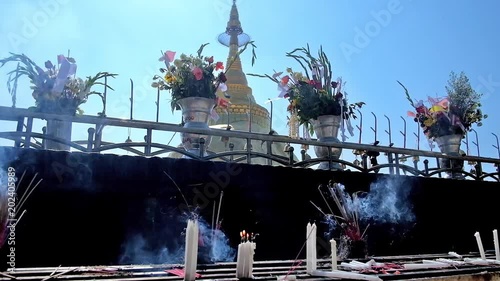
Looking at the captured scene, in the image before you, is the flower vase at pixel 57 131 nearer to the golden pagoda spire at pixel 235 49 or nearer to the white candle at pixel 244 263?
the white candle at pixel 244 263

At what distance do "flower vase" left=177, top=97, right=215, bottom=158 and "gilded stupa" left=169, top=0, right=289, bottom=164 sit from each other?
332cm

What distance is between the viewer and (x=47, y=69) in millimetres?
3830

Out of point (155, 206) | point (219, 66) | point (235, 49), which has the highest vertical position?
point (235, 49)

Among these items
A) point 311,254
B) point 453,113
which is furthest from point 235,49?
point 311,254

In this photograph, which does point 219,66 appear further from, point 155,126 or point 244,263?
point 244,263

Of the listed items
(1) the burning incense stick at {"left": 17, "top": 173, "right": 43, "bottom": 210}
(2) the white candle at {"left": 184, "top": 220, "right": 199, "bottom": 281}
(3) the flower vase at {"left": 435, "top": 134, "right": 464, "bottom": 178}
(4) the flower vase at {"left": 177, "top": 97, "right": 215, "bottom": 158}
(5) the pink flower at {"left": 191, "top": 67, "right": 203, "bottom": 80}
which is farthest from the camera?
(3) the flower vase at {"left": 435, "top": 134, "right": 464, "bottom": 178}

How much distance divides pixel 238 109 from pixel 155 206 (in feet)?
26.0

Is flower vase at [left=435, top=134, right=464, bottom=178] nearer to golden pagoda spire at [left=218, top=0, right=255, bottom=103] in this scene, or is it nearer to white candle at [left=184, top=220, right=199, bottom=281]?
white candle at [left=184, top=220, right=199, bottom=281]

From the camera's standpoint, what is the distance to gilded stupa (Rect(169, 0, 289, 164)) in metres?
9.33

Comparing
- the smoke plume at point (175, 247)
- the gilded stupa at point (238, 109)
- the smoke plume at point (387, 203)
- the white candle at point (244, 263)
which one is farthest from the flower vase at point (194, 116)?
the gilded stupa at point (238, 109)

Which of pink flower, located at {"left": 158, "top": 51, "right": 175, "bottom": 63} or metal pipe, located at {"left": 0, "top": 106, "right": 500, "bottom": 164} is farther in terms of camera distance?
pink flower, located at {"left": 158, "top": 51, "right": 175, "bottom": 63}

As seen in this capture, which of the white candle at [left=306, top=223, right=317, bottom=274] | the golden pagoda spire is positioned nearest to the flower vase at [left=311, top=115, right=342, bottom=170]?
the white candle at [left=306, top=223, right=317, bottom=274]

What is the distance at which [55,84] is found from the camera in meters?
3.73

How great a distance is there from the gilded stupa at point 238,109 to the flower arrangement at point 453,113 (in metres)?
2.82
